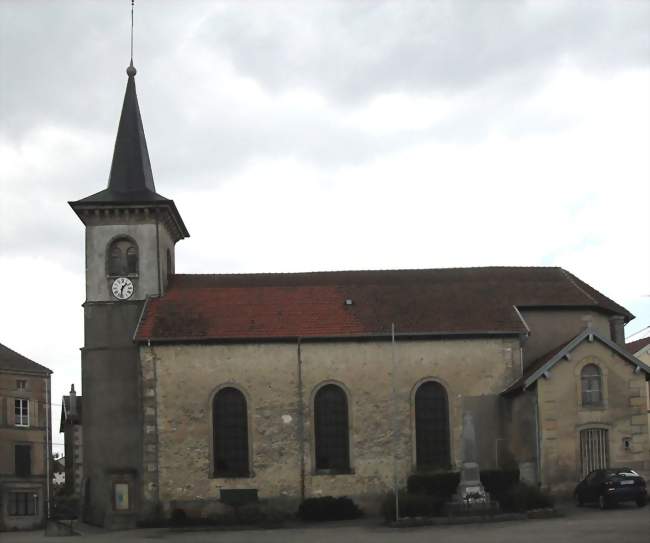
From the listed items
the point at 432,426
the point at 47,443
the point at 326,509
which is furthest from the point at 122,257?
the point at 47,443

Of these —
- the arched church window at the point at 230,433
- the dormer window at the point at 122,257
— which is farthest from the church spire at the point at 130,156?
the arched church window at the point at 230,433

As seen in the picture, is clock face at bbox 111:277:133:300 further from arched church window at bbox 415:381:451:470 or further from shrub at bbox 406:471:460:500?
shrub at bbox 406:471:460:500

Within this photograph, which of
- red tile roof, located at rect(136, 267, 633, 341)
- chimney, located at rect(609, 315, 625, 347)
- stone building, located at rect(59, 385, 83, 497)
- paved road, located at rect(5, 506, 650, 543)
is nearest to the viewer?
paved road, located at rect(5, 506, 650, 543)

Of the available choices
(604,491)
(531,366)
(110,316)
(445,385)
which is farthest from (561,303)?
(110,316)

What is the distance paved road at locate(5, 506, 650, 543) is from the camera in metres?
26.1

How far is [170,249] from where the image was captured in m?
46.9

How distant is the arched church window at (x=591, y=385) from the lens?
127ft

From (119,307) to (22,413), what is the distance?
53.6ft

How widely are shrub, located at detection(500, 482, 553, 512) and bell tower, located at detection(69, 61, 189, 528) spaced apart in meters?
14.4

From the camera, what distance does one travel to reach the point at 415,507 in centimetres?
3378

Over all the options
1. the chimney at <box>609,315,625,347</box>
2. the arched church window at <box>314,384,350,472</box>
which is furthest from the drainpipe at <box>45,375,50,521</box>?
the chimney at <box>609,315,625,347</box>

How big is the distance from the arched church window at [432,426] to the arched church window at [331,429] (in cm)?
288

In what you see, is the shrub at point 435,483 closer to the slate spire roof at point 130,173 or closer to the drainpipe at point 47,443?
the slate spire roof at point 130,173

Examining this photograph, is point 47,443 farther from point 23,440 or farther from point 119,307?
point 119,307
